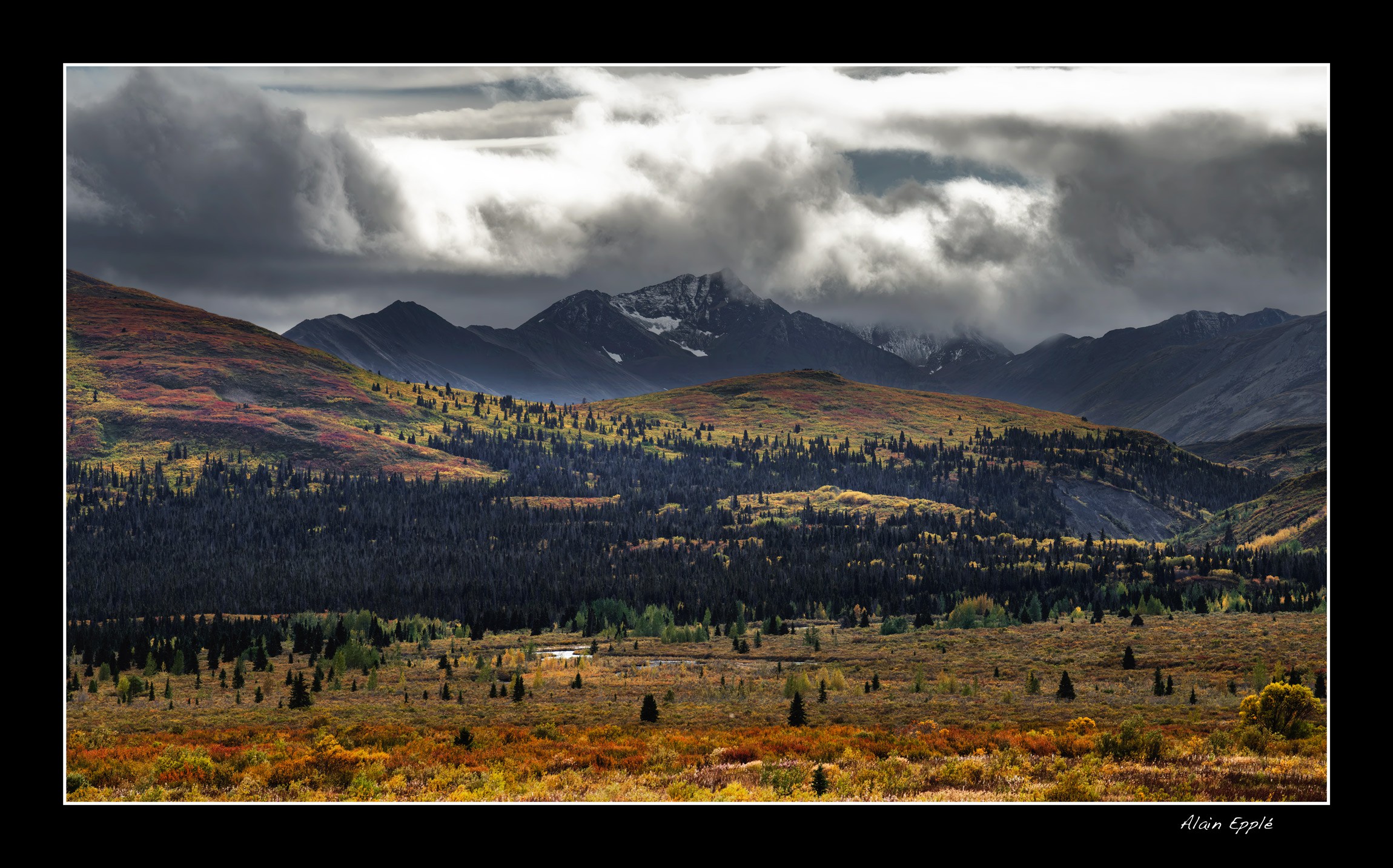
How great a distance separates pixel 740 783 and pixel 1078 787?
11.0 m

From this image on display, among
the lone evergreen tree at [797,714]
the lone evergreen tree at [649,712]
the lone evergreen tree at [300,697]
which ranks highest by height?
the lone evergreen tree at [797,714]

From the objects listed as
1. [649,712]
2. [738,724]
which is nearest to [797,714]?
[738,724]

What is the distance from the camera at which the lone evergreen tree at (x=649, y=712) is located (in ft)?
208

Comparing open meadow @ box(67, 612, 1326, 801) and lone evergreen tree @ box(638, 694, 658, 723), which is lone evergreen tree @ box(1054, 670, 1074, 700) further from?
lone evergreen tree @ box(638, 694, 658, 723)

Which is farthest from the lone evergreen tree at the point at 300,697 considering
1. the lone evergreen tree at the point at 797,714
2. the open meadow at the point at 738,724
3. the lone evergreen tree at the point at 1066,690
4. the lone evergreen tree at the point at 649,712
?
the lone evergreen tree at the point at 1066,690

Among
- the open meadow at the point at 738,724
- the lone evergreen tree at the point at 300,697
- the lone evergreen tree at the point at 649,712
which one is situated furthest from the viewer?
the lone evergreen tree at the point at 300,697

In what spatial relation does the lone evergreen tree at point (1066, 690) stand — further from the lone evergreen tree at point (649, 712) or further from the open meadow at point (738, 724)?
the lone evergreen tree at point (649, 712)

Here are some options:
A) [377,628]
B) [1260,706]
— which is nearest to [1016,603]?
[377,628]

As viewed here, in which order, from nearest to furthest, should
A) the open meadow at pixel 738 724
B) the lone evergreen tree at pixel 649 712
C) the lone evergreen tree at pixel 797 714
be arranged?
the open meadow at pixel 738 724, the lone evergreen tree at pixel 797 714, the lone evergreen tree at pixel 649 712

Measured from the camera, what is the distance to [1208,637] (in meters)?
106

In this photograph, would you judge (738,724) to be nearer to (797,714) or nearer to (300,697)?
(797,714)

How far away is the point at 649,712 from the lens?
64125mm
